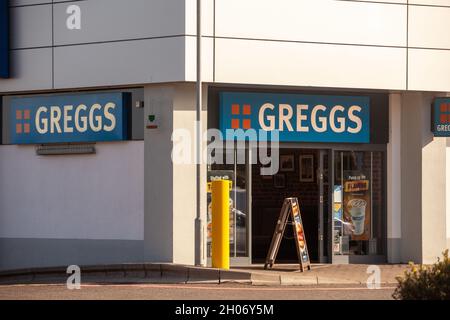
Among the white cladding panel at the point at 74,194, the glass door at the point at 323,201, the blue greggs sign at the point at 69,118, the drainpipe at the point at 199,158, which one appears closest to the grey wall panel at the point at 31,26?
the blue greggs sign at the point at 69,118

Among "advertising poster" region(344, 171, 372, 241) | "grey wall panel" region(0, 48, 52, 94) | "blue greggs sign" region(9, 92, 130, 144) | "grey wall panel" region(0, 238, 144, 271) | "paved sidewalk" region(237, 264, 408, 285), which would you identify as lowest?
"paved sidewalk" region(237, 264, 408, 285)

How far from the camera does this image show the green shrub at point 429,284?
37.4 ft

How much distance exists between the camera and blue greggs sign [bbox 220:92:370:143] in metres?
20.8

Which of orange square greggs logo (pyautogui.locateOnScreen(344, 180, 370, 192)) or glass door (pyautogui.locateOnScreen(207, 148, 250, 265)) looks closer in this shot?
glass door (pyautogui.locateOnScreen(207, 148, 250, 265))

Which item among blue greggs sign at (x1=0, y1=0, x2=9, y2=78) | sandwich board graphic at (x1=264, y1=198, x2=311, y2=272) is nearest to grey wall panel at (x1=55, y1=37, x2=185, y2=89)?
blue greggs sign at (x1=0, y1=0, x2=9, y2=78)

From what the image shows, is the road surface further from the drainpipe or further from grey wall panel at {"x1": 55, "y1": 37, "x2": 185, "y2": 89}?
grey wall panel at {"x1": 55, "y1": 37, "x2": 185, "y2": 89}

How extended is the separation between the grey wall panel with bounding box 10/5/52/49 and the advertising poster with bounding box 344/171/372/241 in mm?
7139

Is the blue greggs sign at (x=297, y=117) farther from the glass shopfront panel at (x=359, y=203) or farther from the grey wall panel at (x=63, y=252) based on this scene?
the grey wall panel at (x=63, y=252)

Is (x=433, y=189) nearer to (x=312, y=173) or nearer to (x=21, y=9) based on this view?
(x=312, y=173)

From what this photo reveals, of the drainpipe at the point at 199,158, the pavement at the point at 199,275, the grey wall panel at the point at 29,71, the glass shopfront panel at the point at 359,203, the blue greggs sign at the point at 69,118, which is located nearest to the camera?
the pavement at the point at 199,275

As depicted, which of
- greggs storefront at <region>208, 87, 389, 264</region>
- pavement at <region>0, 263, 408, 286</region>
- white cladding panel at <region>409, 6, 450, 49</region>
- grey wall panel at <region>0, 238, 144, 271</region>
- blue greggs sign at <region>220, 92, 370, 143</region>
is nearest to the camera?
pavement at <region>0, 263, 408, 286</region>

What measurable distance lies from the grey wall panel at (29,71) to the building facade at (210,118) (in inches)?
1.2

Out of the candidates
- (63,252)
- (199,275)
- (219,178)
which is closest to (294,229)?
(219,178)

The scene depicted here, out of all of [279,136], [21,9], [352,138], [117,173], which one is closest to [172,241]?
[117,173]
